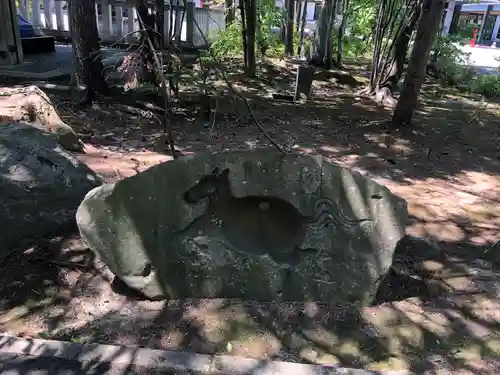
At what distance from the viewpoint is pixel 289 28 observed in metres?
15.1

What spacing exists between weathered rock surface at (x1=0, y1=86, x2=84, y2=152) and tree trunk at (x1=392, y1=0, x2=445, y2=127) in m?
4.81

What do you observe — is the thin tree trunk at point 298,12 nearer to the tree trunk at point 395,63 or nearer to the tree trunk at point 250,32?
the tree trunk at point 250,32

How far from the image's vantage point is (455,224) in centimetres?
434

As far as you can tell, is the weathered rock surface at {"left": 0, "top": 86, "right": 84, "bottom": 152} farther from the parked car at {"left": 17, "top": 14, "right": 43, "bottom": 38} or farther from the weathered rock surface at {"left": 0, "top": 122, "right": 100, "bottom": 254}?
the parked car at {"left": 17, "top": 14, "right": 43, "bottom": 38}

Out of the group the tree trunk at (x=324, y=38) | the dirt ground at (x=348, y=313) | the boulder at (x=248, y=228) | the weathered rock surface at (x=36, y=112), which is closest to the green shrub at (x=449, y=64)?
the tree trunk at (x=324, y=38)

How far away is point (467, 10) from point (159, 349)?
37585mm

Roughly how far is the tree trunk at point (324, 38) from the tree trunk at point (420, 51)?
555 centimetres

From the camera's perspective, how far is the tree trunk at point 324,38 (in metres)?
12.3

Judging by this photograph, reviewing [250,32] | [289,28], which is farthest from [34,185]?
[289,28]

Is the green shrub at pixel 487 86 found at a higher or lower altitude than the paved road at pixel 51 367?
higher

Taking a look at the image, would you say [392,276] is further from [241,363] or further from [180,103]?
[180,103]

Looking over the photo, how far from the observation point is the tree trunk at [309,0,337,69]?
12.3 metres

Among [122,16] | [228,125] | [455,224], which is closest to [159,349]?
[455,224]

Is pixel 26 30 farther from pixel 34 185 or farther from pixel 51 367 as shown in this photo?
pixel 51 367
